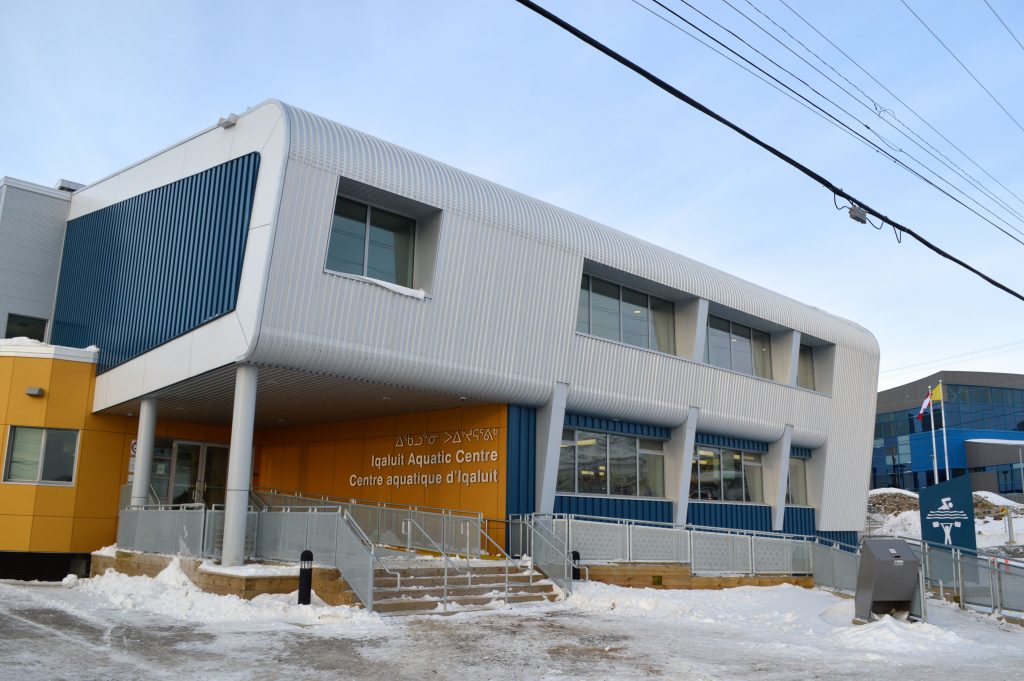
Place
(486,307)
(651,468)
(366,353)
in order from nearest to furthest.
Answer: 1. (366,353)
2. (486,307)
3. (651,468)

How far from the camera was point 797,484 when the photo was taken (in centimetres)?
3064

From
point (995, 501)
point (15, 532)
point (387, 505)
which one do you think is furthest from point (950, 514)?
point (995, 501)

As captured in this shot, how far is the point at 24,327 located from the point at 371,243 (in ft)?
47.8

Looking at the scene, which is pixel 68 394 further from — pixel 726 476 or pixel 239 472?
pixel 726 476

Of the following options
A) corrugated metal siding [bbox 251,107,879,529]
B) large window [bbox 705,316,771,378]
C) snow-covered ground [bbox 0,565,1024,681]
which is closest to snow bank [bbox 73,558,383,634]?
snow-covered ground [bbox 0,565,1024,681]

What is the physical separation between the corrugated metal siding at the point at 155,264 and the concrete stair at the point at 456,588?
6.34 meters

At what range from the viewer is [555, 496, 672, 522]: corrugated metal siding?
22016 mm

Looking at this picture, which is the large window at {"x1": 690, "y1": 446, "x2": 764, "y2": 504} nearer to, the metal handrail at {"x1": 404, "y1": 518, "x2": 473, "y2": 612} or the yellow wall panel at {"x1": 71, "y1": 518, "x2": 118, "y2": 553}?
the metal handrail at {"x1": 404, "y1": 518, "x2": 473, "y2": 612}

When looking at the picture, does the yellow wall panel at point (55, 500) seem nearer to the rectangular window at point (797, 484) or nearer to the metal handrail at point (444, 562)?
the metal handrail at point (444, 562)

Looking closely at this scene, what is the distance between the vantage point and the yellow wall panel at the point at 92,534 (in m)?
22.0

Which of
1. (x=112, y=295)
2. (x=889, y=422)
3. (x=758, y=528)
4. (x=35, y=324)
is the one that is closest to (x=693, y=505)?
(x=758, y=528)

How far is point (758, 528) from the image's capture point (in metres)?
27.8

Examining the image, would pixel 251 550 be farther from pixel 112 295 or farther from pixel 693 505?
pixel 693 505

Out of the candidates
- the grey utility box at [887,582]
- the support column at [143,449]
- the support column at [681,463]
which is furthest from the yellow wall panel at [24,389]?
the grey utility box at [887,582]
